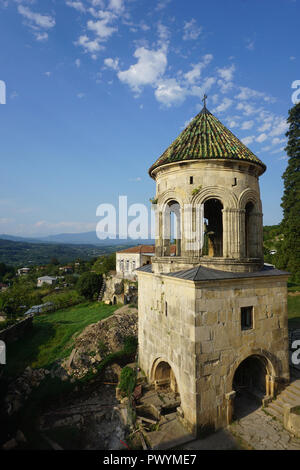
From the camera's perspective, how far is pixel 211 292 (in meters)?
7.45

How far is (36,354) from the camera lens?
16.1 meters

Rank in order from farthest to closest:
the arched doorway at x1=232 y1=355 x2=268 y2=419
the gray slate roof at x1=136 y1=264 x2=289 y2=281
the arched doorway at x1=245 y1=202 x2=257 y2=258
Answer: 1. the arched doorway at x1=245 y1=202 x2=257 y2=258
2. the arched doorway at x1=232 y1=355 x2=268 y2=419
3. the gray slate roof at x1=136 y1=264 x2=289 y2=281

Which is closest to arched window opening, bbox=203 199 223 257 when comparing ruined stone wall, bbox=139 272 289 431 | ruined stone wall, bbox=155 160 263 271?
ruined stone wall, bbox=155 160 263 271

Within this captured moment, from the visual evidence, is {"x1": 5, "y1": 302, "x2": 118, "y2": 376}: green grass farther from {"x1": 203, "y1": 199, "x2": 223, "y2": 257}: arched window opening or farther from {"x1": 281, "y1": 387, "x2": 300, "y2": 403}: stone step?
{"x1": 281, "y1": 387, "x2": 300, "y2": 403}: stone step

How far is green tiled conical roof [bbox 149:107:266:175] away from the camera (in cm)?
862

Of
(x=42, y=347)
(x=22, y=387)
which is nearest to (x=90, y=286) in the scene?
(x=42, y=347)

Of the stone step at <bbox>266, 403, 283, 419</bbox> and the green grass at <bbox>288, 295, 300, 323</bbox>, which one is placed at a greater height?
the green grass at <bbox>288, 295, 300, 323</bbox>

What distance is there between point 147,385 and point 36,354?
9.47m

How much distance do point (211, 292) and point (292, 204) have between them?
2661cm

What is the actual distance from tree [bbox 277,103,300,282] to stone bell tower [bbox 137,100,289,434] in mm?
15872

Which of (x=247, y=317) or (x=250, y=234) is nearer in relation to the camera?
(x=247, y=317)

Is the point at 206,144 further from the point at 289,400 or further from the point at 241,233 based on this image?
the point at 289,400

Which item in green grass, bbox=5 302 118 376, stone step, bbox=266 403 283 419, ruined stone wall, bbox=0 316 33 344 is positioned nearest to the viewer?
stone step, bbox=266 403 283 419

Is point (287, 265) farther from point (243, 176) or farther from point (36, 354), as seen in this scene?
point (36, 354)
